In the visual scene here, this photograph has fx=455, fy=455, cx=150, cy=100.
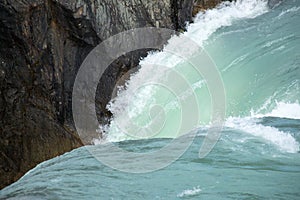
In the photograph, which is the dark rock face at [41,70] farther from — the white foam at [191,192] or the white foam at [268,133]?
the white foam at [191,192]

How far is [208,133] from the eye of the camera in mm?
7000

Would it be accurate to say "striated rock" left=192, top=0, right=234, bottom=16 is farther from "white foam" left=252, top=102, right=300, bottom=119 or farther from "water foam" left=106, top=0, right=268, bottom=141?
"white foam" left=252, top=102, right=300, bottom=119

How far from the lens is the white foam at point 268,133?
624cm

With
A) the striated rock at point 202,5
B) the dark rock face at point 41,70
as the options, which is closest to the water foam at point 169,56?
the striated rock at point 202,5

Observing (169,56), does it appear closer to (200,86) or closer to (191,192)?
(200,86)

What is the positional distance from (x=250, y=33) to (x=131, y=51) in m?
3.22

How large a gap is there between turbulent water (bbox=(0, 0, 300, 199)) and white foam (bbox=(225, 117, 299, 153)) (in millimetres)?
14

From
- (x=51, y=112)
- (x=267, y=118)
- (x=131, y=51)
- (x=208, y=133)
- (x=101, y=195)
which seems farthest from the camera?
(x=131, y=51)

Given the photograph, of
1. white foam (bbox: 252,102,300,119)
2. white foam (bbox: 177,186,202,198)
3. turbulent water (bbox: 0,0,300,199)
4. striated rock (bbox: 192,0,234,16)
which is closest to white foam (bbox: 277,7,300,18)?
turbulent water (bbox: 0,0,300,199)

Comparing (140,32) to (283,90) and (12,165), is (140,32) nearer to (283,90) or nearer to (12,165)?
(283,90)

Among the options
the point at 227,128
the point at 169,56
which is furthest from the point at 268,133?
the point at 169,56

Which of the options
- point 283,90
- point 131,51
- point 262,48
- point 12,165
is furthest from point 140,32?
point 12,165

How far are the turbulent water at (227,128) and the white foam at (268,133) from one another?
0.01 meters

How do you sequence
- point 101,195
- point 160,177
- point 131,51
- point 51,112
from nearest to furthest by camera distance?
point 101,195, point 160,177, point 51,112, point 131,51
